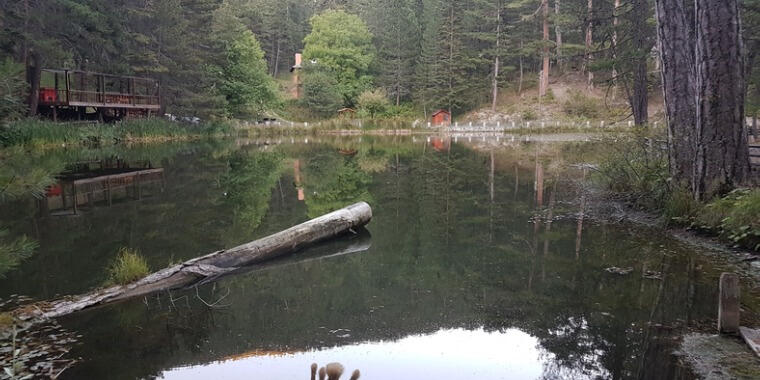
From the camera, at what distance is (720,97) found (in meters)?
8.03

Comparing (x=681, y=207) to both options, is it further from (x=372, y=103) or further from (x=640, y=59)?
(x=372, y=103)

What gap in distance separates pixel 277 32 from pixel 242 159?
Result: 68568 mm

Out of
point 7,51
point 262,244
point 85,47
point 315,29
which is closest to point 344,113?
point 315,29

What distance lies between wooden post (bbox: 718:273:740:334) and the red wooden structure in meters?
32.1

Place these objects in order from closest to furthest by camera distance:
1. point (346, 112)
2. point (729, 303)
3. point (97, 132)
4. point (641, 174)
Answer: point (729, 303), point (641, 174), point (97, 132), point (346, 112)

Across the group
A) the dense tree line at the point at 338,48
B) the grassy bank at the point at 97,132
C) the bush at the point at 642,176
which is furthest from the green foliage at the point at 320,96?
the bush at the point at 642,176

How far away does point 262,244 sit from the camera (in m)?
7.68

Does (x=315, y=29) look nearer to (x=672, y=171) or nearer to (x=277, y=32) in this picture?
(x=277, y=32)

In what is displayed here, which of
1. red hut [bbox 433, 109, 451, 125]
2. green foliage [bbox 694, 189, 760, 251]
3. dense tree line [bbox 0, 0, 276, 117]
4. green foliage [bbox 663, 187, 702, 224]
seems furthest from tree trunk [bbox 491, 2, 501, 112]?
green foliage [bbox 694, 189, 760, 251]

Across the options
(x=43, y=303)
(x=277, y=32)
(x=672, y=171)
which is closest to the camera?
(x=43, y=303)

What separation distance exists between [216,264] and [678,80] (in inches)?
322

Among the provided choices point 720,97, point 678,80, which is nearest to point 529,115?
point 678,80

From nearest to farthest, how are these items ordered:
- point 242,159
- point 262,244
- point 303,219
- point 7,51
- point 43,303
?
1. point 43,303
2. point 262,244
3. point 303,219
4. point 242,159
5. point 7,51

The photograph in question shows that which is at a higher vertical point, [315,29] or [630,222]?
[315,29]
